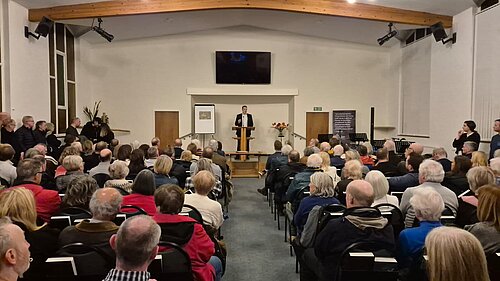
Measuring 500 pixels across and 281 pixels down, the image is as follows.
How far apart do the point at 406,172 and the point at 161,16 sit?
7877 mm

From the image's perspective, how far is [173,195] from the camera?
257cm

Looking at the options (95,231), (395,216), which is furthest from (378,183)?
(95,231)

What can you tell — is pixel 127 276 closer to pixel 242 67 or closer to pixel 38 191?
pixel 38 191

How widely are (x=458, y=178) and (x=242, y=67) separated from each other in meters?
8.88

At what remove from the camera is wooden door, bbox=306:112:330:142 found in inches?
504

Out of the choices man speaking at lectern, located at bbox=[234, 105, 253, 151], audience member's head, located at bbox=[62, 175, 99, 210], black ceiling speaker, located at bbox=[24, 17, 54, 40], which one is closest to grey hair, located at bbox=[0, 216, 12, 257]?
audience member's head, located at bbox=[62, 175, 99, 210]

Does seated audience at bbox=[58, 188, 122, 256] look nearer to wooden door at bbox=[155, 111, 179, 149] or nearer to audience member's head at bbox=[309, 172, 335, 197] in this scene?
audience member's head at bbox=[309, 172, 335, 197]

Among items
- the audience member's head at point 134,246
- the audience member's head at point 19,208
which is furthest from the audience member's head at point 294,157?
the audience member's head at point 134,246

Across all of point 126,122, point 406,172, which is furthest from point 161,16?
point 406,172

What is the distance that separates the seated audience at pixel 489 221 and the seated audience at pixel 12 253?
226 centimetres

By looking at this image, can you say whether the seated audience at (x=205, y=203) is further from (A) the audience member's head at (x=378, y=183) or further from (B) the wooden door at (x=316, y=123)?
(B) the wooden door at (x=316, y=123)

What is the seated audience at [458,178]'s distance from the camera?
421cm

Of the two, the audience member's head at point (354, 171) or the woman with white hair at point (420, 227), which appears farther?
the audience member's head at point (354, 171)

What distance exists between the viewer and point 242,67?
12.4 metres
